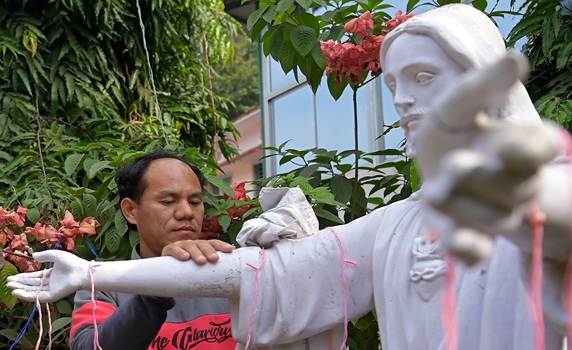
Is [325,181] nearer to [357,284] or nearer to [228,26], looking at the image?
[357,284]

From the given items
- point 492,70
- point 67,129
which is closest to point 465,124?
point 492,70

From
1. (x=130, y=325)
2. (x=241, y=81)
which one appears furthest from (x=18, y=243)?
(x=241, y=81)

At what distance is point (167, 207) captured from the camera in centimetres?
268

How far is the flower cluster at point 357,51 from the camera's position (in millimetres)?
2922

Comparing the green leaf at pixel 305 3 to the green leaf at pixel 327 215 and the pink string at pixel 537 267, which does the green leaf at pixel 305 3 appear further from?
the pink string at pixel 537 267

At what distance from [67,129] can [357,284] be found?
10.8ft

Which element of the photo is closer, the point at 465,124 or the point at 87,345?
the point at 465,124

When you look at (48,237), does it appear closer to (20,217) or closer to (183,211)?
(20,217)

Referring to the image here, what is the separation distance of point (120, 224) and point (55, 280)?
1148 mm

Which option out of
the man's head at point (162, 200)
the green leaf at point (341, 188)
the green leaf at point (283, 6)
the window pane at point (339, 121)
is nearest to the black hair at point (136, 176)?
the man's head at point (162, 200)

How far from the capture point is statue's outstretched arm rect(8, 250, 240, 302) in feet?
6.17

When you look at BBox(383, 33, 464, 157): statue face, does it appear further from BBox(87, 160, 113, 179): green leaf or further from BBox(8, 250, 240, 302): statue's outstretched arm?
BBox(87, 160, 113, 179): green leaf

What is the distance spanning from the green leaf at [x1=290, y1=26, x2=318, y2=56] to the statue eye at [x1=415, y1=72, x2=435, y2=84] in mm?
1379

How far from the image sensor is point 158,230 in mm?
2658
